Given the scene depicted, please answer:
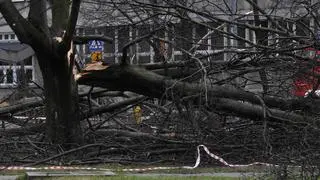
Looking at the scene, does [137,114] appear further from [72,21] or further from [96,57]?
[72,21]

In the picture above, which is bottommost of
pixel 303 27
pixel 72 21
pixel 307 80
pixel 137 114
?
pixel 137 114

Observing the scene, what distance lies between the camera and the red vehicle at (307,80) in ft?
30.1

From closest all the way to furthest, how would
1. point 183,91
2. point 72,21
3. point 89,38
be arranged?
point 72,21, point 183,91, point 89,38

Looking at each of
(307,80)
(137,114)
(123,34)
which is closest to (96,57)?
(123,34)

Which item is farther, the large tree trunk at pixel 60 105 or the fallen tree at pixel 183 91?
the large tree trunk at pixel 60 105

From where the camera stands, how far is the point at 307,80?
375 inches

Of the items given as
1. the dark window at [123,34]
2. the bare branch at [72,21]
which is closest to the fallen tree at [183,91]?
the bare branch at [72,21]

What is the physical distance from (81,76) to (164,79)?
4.56ft

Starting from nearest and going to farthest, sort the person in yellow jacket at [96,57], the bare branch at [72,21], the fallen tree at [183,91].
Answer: the bare branch at [72,21], the fallen tree at [183,91], the person in yellow jacket at [96,57]

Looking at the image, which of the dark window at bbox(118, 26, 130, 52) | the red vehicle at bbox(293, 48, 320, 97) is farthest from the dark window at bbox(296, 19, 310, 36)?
the dark window at bbox(118, 26, 130, 52)

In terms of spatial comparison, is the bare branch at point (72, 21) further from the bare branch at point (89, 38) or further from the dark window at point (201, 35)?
the dark window at point (201, 35)

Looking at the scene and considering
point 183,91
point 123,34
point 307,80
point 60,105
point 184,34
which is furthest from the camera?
point 123,34

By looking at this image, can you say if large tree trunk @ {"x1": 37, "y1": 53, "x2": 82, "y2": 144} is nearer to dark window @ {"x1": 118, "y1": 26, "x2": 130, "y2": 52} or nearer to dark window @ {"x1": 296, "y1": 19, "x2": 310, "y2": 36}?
dark window @ {"x1": 118, "y1": 26, "x2": 130, "y2": 52}

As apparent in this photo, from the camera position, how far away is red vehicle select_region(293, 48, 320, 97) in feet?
30.1
